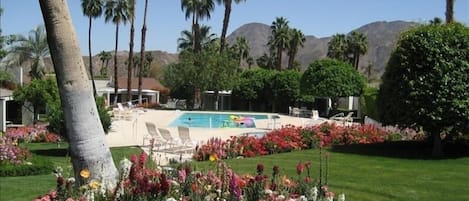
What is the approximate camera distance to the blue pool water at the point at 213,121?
109 ft

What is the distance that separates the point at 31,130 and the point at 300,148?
13201mm

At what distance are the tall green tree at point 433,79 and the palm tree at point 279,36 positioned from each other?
60.1 metres

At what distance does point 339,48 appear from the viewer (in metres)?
82.6

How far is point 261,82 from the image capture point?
180 feet

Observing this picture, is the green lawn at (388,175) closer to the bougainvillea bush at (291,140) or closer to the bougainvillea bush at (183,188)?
the bougainvillea bush at (291,140)

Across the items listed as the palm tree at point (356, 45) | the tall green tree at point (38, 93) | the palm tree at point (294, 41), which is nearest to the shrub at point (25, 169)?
the tall green tree at point (38, 93)

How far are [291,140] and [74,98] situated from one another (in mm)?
11983

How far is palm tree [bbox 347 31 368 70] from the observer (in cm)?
8175

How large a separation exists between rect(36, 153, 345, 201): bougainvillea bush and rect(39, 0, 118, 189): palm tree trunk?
0.29m

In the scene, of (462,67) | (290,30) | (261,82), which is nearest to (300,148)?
(462,67)

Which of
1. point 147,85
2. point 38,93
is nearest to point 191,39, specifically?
point 147,85

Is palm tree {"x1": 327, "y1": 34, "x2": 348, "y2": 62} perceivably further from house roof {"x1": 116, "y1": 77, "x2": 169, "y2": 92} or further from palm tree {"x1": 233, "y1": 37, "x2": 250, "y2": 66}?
house roof {"x1": 116, "y1": 77, "x2": 169, "y2": 92}

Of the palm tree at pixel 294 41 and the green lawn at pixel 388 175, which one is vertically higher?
the palm tree at pixel 294 41

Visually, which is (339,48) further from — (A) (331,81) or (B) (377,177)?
(B) (377,177)
